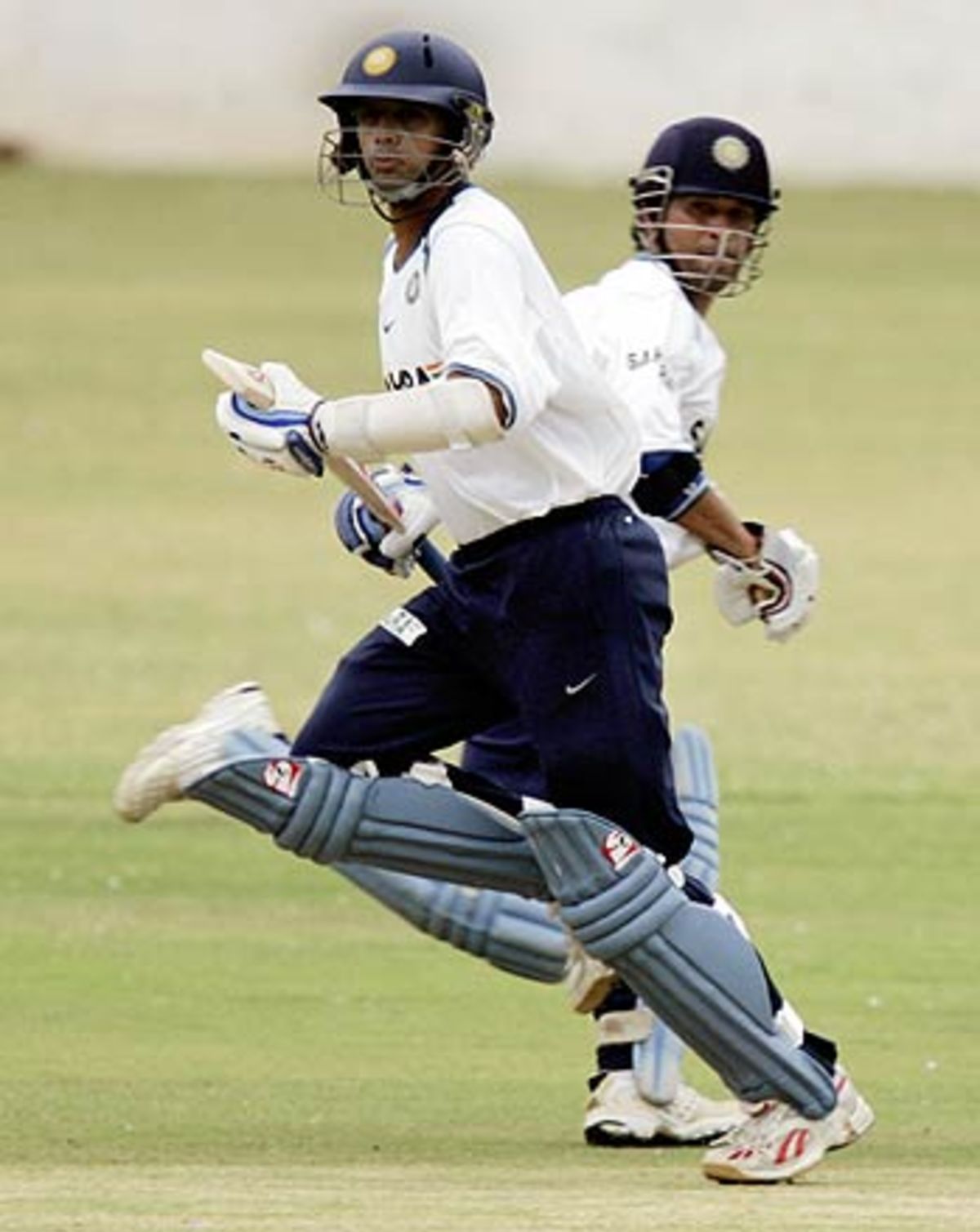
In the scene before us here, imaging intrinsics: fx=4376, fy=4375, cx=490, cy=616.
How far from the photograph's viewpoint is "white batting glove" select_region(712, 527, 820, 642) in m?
8.28

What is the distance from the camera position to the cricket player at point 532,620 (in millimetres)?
6824

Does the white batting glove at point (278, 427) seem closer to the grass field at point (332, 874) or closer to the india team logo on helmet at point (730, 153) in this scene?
the grass field at point (332, 874)

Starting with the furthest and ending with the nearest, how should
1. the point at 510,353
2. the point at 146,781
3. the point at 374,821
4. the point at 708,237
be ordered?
1. the point at 708,237
2. the point at 374,821
3. the point at 146,781
4. the point at 510,353

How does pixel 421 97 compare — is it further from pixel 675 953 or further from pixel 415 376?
pixel 675 953

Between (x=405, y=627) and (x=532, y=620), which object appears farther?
(x=405, y=627)

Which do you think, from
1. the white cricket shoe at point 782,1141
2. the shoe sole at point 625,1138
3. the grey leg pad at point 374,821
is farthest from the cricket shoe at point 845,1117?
the shoe sole at point 625,1138

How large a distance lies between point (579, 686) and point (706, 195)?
1.69 meters

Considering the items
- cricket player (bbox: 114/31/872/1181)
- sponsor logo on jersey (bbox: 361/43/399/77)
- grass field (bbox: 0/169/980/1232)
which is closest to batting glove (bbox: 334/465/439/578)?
cricket player (bbox: 114/31/872/1181)

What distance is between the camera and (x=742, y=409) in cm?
2573

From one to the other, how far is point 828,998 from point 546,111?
25187mm

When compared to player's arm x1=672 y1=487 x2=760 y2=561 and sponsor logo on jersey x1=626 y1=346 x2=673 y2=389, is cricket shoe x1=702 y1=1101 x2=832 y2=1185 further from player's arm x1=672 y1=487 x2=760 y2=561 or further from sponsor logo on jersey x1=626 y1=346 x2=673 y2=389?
sponsor logo on jersey x1=626 y1=346 x2=673 y2=389

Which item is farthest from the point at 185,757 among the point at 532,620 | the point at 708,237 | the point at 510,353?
the point at 708,237

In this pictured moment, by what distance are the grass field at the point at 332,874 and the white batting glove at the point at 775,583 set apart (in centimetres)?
89

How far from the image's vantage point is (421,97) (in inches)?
275
